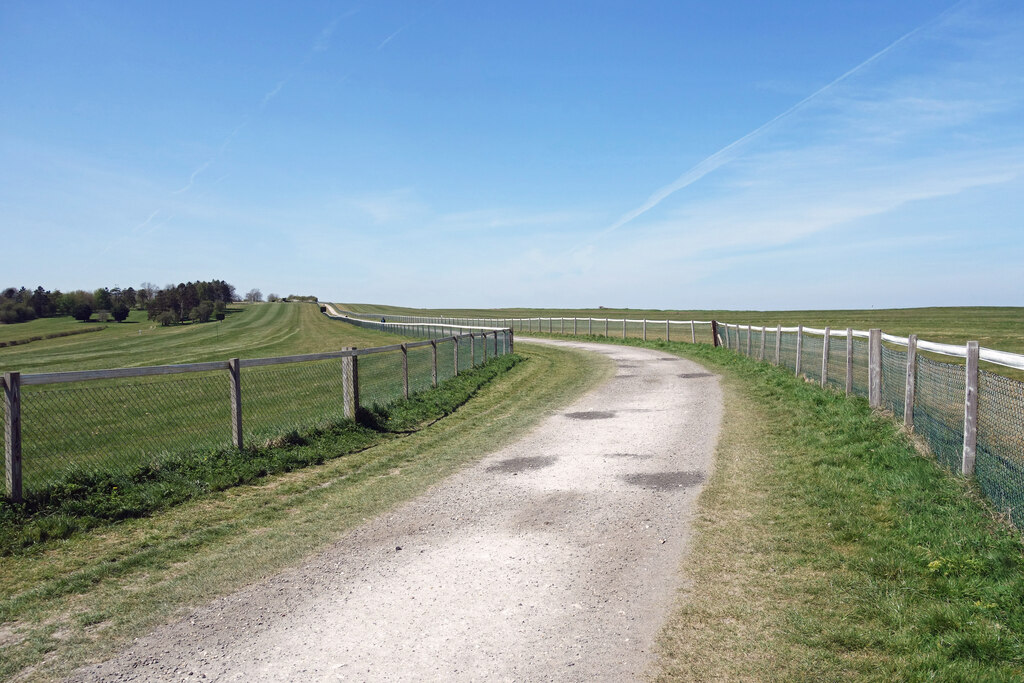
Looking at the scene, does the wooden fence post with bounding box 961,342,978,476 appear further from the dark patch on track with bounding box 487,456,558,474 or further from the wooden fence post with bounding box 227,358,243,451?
the wooden fence post with bounding box 227,358,243,451

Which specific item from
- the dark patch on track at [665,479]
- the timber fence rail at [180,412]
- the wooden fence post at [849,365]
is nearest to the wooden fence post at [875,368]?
the wooden fence post at [849,365]

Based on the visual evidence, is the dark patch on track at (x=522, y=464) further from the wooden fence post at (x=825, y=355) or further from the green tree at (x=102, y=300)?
the green tree at (x=102, y=300)

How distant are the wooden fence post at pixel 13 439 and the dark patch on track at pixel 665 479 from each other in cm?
694

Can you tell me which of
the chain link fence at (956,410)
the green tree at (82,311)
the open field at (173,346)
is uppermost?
the green tree at (82,311)

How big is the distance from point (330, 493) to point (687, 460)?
488 centimetres

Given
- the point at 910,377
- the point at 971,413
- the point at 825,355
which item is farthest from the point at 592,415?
the point at 971,413

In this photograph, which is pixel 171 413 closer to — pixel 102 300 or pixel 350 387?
pixel 350 387

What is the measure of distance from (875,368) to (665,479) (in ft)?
20.1

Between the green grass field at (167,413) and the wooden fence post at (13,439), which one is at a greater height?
the wooden fence post at (13,439)

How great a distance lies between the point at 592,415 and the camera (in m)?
13.7

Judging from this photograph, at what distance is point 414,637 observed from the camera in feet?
14.4

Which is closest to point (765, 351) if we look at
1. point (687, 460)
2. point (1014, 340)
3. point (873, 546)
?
point (687, 460)

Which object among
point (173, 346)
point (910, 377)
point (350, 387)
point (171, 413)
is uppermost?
point (910, 377)

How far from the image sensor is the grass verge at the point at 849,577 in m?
3.95
